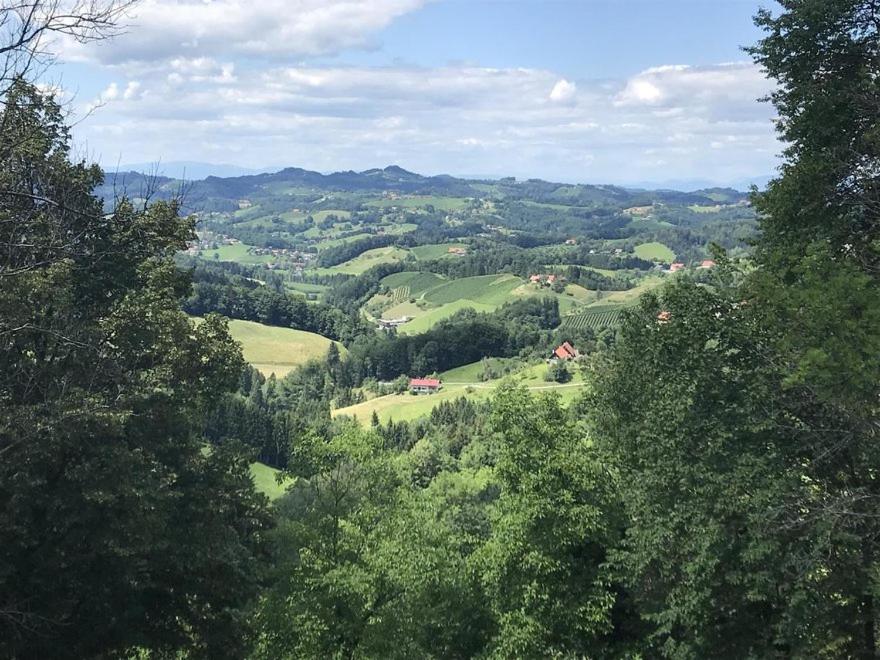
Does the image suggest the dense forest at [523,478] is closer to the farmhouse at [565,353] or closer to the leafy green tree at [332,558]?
the leafy green tree at [332,558]

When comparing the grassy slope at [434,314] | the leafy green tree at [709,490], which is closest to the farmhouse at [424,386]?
the grassy slope at [434,314]

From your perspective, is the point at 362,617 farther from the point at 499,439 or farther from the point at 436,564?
the point at 499,439

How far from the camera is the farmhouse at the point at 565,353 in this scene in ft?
408

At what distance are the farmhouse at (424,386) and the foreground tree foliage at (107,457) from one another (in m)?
107

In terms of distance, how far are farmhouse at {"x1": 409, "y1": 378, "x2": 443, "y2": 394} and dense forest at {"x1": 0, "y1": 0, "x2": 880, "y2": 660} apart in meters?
106

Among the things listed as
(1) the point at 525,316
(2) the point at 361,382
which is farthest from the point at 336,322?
(1) the point at 525,316

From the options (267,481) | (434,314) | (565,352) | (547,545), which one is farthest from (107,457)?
(434,314)

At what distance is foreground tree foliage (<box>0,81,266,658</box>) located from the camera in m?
13.4

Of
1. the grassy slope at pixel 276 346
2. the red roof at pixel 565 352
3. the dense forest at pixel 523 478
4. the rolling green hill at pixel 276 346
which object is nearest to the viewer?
the dense forest at pixel 523 478

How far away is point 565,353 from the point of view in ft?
417

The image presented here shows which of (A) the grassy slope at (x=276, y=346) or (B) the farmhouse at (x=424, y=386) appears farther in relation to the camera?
(A) the grassy slope at (x=276, y=346)

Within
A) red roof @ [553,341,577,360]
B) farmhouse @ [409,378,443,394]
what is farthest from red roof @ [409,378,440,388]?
red roof @ [553,341,577,360]

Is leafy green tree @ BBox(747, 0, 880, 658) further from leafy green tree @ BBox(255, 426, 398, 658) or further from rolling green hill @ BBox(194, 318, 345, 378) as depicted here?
rolling green hill @ BBox(194, 318, 345, 378)

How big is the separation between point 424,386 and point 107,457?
11375 cm
